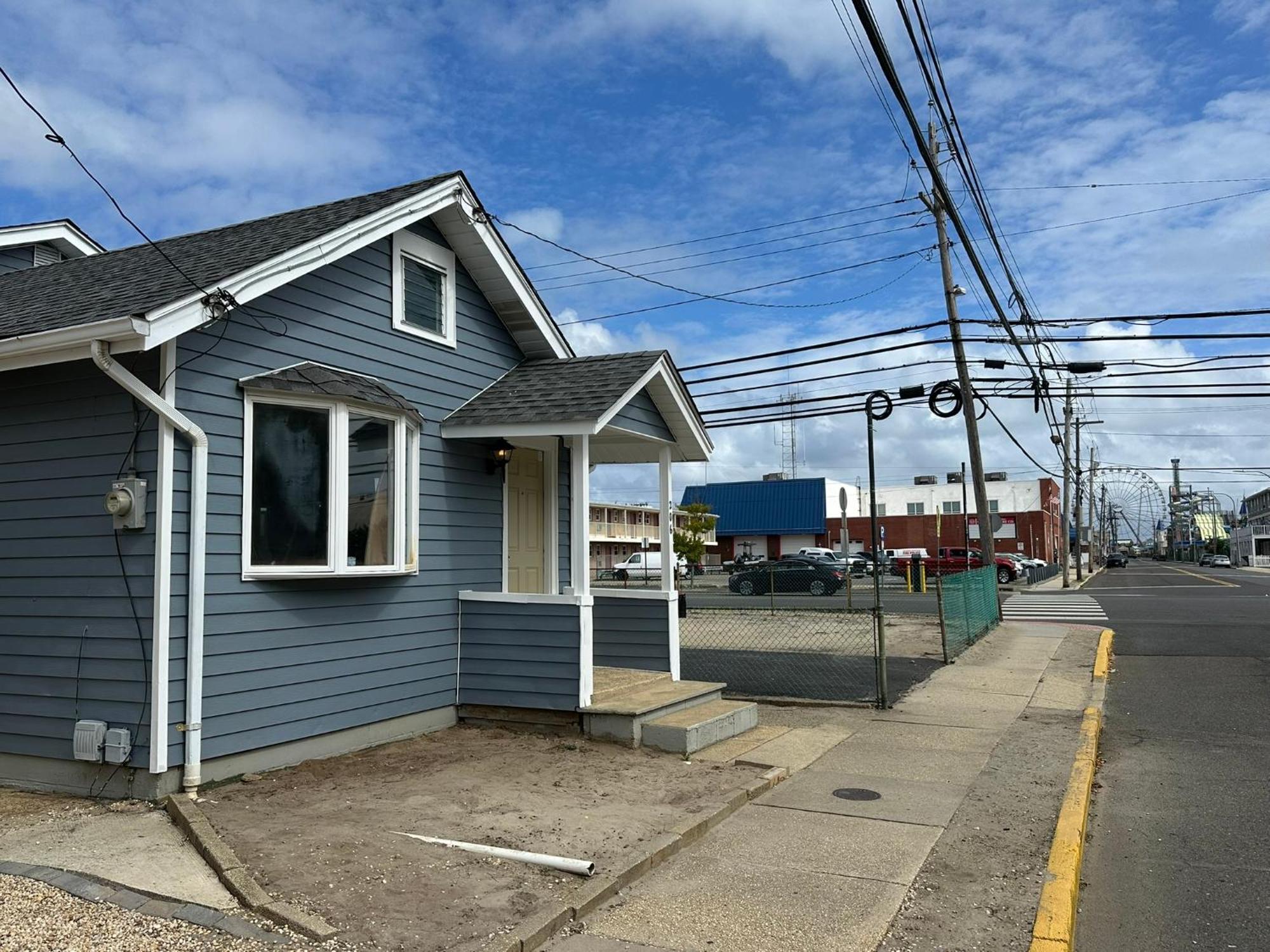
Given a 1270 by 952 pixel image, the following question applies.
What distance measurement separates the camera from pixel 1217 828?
638cm

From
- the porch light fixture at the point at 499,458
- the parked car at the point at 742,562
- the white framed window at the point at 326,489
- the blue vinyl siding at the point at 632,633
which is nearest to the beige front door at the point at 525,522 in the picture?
the porch light fixture at the point at 499,458

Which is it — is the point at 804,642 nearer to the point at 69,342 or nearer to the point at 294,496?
the point at 294,496

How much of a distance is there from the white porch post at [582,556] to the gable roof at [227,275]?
1.97m

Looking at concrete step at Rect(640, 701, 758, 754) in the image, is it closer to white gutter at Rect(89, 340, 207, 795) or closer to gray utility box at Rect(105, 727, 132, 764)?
white gutter at Rect(89, 340, 207, 795)

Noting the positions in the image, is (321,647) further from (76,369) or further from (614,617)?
(614,617)

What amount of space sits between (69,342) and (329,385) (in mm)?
1801

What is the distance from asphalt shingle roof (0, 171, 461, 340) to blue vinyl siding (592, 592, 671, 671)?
15.1 feet

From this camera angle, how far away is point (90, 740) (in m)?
6.33

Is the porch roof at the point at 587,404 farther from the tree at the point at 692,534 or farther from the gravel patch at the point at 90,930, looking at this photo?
the tree at the point at 692,534

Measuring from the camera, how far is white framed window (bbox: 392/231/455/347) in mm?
8570

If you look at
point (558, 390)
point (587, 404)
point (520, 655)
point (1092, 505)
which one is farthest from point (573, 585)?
point (1092, 505)

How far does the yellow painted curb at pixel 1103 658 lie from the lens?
13.4m

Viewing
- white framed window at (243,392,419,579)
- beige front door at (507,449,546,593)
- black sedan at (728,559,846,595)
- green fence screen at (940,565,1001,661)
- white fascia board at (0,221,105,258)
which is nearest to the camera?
white framed window at (243,392,419,579)

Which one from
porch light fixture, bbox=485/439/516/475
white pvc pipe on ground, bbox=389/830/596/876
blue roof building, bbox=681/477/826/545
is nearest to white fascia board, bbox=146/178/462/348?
porch light fixture, bbox=485/439/516/475
